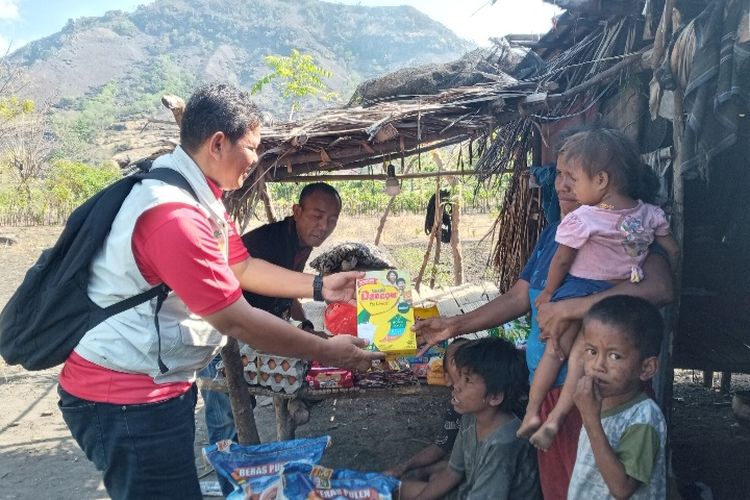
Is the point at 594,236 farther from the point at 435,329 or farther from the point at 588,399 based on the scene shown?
the point at 435,329

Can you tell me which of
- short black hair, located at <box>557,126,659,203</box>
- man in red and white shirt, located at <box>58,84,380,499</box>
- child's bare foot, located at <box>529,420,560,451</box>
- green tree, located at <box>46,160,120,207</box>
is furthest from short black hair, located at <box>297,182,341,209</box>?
green tree, located at <box>46,160,120,207</box>

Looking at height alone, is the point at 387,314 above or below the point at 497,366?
above

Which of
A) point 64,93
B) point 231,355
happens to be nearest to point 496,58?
point 231,355

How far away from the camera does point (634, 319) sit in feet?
6.62

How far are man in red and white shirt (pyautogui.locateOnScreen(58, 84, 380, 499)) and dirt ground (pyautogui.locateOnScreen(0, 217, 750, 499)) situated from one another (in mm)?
1745

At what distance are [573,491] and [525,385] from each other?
0.87 metres

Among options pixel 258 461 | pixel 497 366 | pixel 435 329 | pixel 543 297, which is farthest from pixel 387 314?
pixel 258 461

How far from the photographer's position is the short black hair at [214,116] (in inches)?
83.0

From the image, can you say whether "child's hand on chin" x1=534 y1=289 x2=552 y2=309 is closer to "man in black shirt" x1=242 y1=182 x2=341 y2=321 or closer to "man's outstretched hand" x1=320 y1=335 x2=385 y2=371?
"man's outstretched hand" x1=320 y1=335 x2=385 y2=371

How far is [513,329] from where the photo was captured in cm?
400

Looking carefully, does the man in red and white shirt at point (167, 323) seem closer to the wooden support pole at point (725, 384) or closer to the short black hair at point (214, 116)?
the short black hair at point (214, 116)

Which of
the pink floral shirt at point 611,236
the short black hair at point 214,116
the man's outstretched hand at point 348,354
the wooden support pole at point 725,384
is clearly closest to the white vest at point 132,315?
the short black hair at point 214,116

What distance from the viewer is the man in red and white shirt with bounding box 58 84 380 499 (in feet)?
6.22

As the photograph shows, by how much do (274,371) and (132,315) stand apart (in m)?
1.66
